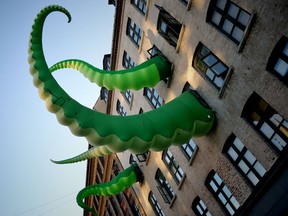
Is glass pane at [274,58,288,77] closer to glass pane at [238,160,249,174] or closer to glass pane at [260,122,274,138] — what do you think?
glass pane at [260,122,274,138]

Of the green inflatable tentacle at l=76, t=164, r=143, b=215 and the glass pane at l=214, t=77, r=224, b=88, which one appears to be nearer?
the glass pane at l=214, t=77, r=224, b=88

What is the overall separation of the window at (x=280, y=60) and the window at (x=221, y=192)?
18.9 ft

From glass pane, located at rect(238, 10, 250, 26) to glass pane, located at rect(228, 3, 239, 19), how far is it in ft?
0.85

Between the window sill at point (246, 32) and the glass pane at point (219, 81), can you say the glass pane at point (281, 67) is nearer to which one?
the window sill at point (246, 32)

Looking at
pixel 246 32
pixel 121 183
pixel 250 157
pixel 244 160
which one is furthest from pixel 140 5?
pixel 121 183

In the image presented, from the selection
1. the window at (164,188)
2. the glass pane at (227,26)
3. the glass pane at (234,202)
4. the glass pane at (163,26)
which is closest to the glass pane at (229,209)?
the glass pane at (234,202)

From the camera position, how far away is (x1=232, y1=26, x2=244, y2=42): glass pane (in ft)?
38.2

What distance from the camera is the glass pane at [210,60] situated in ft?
43.5

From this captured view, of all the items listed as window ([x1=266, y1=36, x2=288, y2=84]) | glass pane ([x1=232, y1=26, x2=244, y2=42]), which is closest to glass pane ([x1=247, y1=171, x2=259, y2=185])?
window ([x1=266, y1=36, x2=288, y2=84])

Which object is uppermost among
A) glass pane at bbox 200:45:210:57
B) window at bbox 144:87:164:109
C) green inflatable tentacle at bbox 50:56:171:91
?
window at bbox 144:87:164:109

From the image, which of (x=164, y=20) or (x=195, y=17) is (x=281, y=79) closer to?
(x=195, y=17)

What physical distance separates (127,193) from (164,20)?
57.5ft

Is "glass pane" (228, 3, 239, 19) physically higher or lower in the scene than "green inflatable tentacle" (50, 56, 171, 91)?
lower

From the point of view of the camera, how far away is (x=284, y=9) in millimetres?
9570
